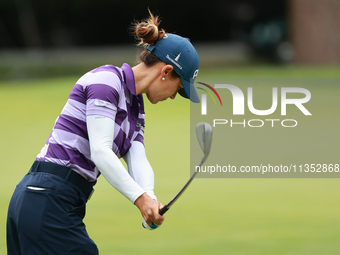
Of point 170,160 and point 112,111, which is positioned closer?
point 112,111

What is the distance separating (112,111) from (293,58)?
1923cm

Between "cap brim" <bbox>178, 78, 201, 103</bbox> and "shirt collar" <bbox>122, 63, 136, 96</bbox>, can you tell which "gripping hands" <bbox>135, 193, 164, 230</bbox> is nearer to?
"shirt collar" <bbox>122, 63, 136, 96</bbox>

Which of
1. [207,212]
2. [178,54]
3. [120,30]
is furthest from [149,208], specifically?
[120,30]

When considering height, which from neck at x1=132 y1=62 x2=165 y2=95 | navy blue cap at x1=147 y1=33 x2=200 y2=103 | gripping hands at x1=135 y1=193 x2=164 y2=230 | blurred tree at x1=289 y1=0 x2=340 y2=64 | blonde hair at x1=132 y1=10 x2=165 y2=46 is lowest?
gripping hands at x1=135 y1=193 x2=164 y2=230

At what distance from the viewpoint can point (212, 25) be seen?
90.9ft

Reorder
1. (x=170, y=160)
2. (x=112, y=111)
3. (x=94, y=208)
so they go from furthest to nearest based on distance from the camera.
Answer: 1. (x=170, y=160)
2. (x=94, y=208)
3. (x=112, y=111)

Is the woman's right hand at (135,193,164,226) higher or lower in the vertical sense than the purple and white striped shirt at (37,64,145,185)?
lower

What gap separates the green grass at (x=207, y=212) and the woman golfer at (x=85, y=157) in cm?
185

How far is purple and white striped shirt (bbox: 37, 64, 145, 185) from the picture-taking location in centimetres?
263

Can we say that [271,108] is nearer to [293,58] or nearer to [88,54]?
[293,58]

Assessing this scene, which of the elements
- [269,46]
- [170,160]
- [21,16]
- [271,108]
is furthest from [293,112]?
[21,16]

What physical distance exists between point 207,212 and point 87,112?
3.27 metres

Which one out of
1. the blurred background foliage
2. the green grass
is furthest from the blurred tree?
the green grass

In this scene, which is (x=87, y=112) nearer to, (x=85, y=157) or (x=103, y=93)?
(x=103, y=93)
